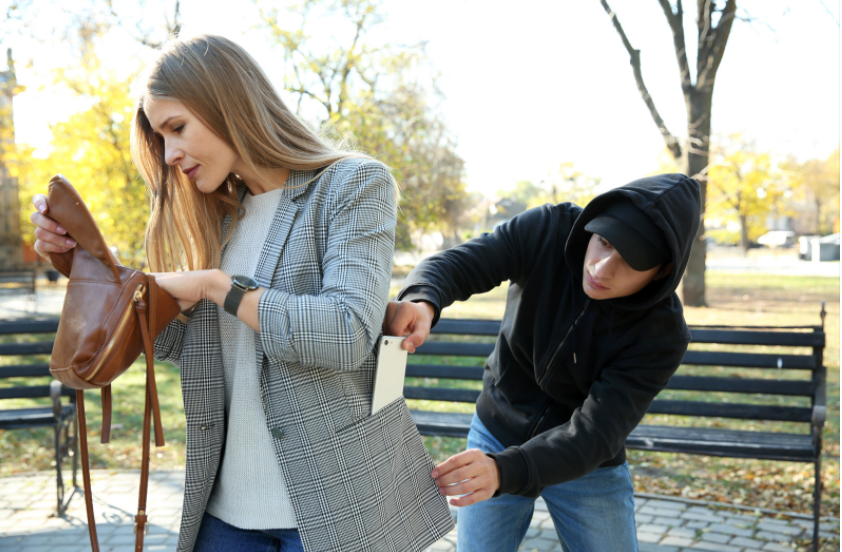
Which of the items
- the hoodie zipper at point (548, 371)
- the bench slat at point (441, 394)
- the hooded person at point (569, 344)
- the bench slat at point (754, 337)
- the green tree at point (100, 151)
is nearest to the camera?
the hooded person at point (569, 344)

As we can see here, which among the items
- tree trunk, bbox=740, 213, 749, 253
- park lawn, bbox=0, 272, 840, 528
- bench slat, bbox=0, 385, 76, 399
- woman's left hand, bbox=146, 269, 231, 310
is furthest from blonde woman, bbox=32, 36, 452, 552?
tree trunk, bbox=740, 213, 749, 253

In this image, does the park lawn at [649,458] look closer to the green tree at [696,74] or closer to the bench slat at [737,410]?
the bench slat at [737,410]

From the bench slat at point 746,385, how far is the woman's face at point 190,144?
3671mm

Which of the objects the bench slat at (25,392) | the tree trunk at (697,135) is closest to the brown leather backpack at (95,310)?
the bench slat at (25,392)

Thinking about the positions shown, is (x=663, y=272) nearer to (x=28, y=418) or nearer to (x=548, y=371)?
(x=548, y=371)

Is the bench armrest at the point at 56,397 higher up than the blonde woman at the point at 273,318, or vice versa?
the blonde woman at the point at 273,318

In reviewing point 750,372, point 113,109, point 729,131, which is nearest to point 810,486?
point 750,372

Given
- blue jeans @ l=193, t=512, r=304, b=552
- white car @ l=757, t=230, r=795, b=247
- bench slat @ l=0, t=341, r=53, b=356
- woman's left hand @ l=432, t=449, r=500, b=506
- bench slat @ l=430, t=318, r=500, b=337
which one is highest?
woman's left hand @ l=432, t=449, r=500, b=506

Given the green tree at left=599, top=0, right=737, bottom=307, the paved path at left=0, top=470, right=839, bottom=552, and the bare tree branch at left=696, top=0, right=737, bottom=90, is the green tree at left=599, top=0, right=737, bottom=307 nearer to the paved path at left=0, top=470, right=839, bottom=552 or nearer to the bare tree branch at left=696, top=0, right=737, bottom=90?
the bare tree branch at left=696, top=0, right=737, bottom=90

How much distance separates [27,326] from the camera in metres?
4.97

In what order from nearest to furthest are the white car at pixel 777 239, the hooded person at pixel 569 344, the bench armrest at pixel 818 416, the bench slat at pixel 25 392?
the hooded person at pixel 569 344 < the bench armrest at pixel 818 416 < the bench slat at pixel 25 392 < the white car at pixel 777 239

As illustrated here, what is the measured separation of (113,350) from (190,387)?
1.02ft

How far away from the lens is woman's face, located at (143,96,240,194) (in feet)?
5.41

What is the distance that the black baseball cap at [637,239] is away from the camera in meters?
1.91
